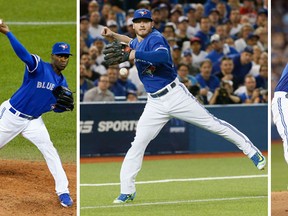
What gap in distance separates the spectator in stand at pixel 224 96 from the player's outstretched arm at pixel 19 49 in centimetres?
609

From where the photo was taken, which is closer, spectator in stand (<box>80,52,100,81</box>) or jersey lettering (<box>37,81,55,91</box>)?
jersey lettering (<box>37,81,55,91</box>)

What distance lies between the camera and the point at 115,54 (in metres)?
7.19

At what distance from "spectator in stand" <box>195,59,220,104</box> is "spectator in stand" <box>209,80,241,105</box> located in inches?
4.4

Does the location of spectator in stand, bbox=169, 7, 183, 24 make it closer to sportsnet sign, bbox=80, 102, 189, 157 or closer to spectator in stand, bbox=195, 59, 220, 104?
spectator in stand, bbox=195, 59, 220, 104

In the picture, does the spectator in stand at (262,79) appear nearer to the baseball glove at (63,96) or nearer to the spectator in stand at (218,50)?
the spectator in stand at (218,50)

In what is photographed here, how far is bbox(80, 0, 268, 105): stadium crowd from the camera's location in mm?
12359

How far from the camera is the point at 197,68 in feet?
43.0

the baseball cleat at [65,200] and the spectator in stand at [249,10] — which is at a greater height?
the spectator in stand at [249,10]

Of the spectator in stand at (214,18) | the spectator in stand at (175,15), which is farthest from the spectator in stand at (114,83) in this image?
the spectator in stand at (214,18)

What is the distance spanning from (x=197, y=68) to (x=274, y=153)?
2751 mm

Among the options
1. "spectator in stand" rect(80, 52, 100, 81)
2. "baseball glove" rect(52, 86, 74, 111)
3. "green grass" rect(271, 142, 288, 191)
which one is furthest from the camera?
"spectator in stand" rect(80, 52, 100, 81)

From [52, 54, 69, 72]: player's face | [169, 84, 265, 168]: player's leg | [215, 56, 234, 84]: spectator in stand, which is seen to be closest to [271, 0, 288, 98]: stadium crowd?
[215, 56, 234, 84]: spectator in stand

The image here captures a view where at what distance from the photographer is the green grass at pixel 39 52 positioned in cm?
888

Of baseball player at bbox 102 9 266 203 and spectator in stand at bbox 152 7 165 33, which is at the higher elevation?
spectator in stand at bbox 152 7 165 33
